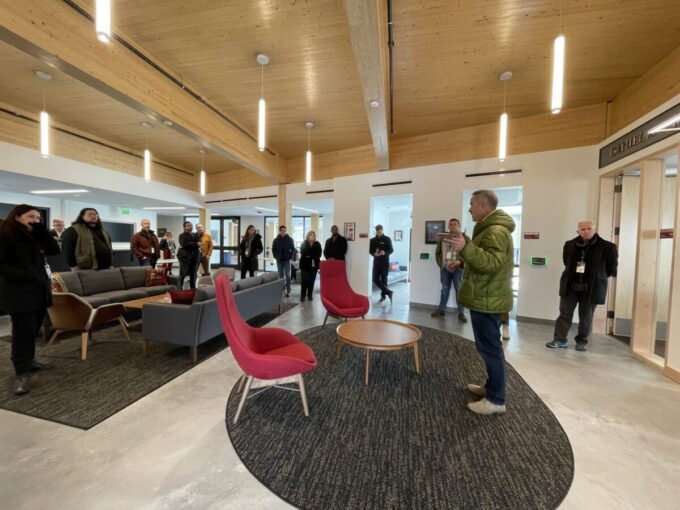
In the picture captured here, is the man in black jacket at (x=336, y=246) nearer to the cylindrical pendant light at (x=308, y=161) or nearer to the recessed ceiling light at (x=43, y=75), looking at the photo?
the cylindrical pendant light at (x=308, y=161)

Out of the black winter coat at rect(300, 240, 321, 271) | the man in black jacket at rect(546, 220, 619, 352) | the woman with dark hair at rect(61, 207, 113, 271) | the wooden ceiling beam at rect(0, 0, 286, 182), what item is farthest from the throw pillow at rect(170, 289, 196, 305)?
the man in black jacket at rect(546, 220, 619, 352)

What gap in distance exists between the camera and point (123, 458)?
167 centimetres

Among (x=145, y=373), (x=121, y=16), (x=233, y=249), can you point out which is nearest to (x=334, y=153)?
(x=121, y=16)

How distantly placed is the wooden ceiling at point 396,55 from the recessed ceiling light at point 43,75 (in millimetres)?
65

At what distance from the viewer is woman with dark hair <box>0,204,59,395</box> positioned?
2.25 m

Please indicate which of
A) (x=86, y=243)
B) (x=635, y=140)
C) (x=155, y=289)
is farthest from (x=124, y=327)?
(x=635, y=140)

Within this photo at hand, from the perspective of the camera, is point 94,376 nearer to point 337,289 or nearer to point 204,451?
point 204,451

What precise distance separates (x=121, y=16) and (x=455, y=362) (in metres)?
5.08

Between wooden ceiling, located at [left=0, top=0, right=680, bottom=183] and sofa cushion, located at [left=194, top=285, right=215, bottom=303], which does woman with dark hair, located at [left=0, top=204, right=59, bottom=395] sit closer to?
sofa cushion, located at [left=194, top=285, right=215, bottom=303]

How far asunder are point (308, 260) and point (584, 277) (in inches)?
187

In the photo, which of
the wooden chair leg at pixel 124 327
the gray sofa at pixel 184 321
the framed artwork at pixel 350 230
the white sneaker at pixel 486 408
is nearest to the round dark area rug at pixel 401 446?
the white sneaker at pixel 486 408

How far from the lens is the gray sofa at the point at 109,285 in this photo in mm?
3986

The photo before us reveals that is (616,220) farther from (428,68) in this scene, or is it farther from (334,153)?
(334,153)

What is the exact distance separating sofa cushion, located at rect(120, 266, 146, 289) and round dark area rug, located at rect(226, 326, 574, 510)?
3787mm
